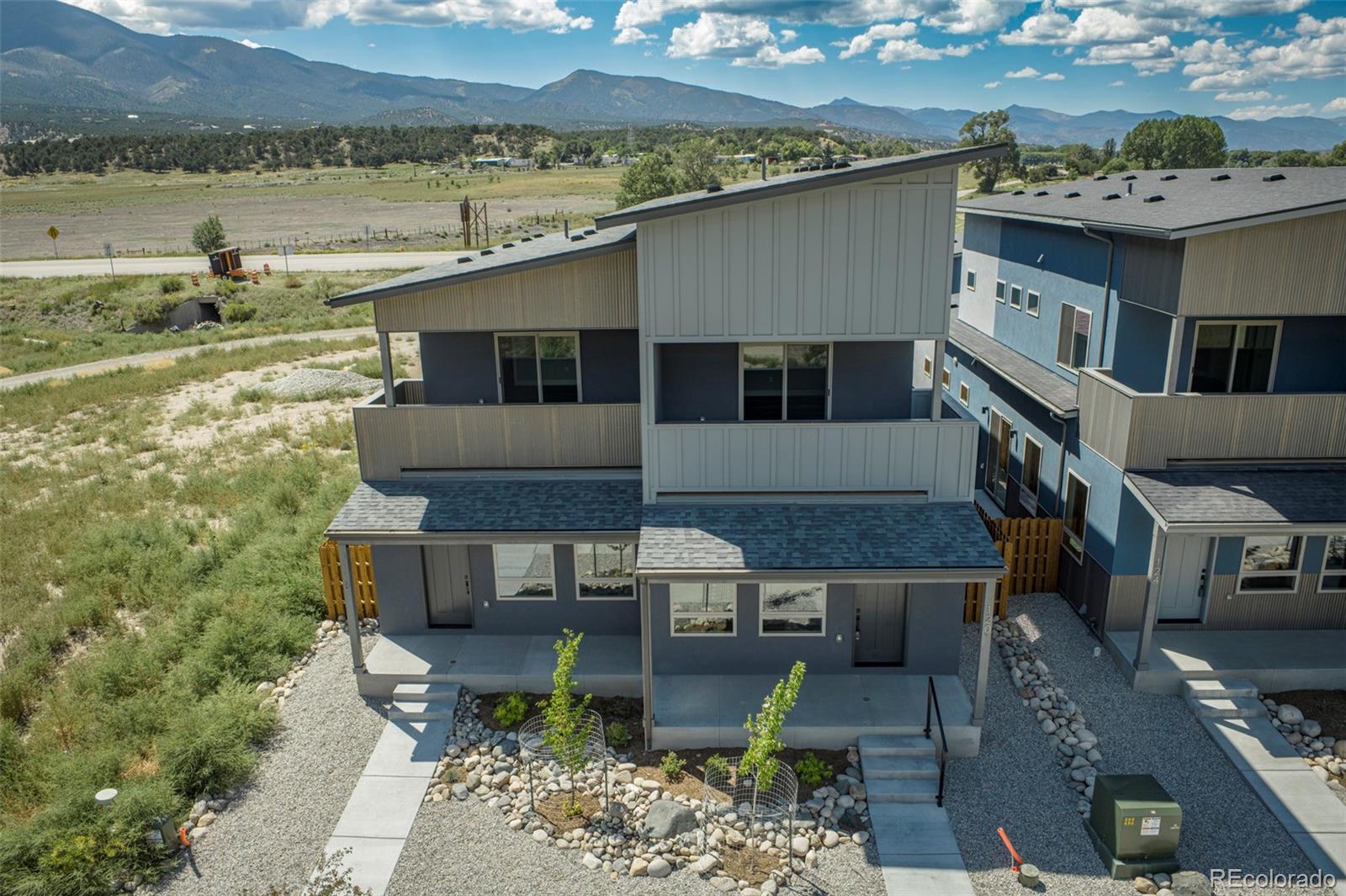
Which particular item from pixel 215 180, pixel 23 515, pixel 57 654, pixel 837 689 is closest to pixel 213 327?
pixel 23 515

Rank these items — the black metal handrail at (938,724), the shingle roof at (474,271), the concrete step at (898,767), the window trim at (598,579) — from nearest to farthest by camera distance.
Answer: the black metal handrail at (938,724), the concrete step at (898,767), the shingle roof at (474,271), the window trim at (598,579)

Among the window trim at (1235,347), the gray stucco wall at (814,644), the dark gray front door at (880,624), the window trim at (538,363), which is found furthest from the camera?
the window trim at (538,363)

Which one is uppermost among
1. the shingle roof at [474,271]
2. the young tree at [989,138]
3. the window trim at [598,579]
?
the young tree at [989,138]

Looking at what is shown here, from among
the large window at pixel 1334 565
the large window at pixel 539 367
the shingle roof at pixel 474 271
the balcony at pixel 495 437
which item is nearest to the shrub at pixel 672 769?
the balcony at pixel 495 437

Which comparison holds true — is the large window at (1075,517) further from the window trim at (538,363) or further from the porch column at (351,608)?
the porch column at (351,608)

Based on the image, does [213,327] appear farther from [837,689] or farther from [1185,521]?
[1185,521]

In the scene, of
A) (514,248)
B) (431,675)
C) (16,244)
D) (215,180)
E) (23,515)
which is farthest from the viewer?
(215,180)
